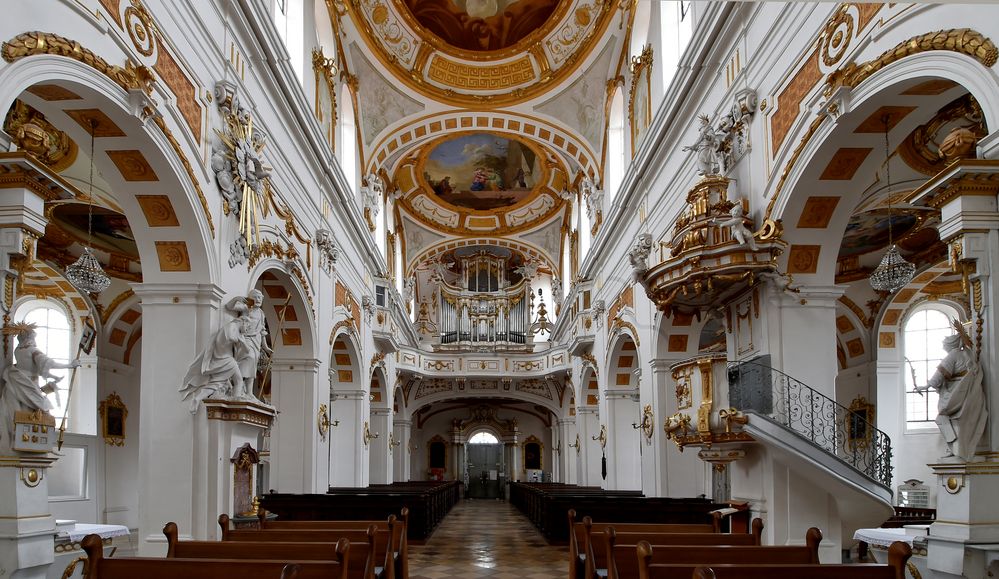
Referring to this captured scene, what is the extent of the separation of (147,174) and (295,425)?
6.58 m

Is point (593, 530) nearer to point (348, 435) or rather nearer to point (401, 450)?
point (348, 435)

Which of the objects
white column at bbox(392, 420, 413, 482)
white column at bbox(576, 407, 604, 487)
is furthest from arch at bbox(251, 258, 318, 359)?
white column at bbox(392, 420, 413, 482)

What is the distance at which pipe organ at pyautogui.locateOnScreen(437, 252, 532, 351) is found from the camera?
31.9 m

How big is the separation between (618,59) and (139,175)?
487 inches

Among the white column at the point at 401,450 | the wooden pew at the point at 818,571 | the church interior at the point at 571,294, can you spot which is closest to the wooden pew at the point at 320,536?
the church interior at the point at 571,294

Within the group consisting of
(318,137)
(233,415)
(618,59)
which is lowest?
(233,415)

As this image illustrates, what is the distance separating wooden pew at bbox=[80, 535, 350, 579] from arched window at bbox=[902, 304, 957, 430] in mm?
14584

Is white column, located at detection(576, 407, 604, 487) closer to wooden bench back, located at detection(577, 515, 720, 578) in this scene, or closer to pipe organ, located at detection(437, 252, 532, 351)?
pipe organ, located at detection(437, 252, 532, 351)

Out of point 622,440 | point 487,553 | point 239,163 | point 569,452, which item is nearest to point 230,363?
point 239,163

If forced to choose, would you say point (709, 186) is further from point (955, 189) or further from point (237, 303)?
point (237, 303)

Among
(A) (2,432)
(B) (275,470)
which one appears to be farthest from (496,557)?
(A) (2,432)

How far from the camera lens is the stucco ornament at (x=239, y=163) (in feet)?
32.2

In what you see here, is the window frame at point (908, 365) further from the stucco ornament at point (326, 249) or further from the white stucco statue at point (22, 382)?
the white stucco statue at point (22, 382)

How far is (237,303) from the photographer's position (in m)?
9.58
